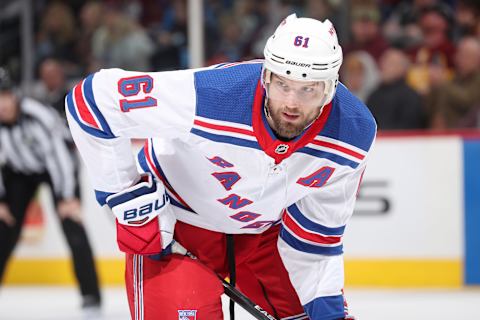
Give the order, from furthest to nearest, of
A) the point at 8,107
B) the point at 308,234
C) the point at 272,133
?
the point at 8,107 → the point at 308,234 → the point at 272,133

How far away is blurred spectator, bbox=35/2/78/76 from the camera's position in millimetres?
8055

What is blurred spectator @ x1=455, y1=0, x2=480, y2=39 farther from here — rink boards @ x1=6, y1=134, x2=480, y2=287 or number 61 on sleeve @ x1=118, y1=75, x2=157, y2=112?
number 61 on sleeve @ x1=118, y1=75, x2=157, y2=112

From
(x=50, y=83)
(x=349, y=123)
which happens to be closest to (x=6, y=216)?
(x=50, y=83)

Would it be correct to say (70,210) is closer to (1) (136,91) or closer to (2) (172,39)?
(2) (172,39)

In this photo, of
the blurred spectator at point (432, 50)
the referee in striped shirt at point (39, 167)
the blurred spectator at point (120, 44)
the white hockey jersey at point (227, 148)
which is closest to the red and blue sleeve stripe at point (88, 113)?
the white hockey jersey at point (227, 148)

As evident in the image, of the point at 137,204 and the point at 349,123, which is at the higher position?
the point at 349,123

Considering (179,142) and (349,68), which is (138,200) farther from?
(349,68)

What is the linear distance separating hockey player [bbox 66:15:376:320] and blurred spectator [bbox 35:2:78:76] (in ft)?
16.4

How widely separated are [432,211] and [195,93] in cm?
355

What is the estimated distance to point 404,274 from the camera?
612 cm

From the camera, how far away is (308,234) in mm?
3164

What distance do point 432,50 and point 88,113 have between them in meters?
4.38

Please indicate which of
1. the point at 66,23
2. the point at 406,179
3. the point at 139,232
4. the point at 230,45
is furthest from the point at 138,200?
the point at 66,23

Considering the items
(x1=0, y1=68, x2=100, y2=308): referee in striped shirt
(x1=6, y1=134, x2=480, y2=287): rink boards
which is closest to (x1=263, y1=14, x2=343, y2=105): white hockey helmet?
(x1=0, y1=68, x2=100, y2=308): referee in striped shirt
